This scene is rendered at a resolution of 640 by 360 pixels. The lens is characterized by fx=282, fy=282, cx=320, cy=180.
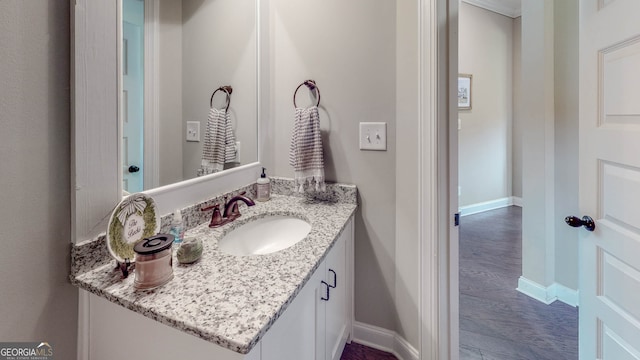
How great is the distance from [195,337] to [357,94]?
1.24 m

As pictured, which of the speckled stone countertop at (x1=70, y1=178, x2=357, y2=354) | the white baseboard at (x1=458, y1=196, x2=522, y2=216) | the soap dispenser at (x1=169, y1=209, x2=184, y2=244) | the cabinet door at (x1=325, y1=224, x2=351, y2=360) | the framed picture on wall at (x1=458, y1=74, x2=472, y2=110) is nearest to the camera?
the speckled stone countertop at (x1=70, y1=178, x2=357, y2=354)

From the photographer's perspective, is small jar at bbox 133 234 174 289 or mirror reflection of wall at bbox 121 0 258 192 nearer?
small jar at bbox 133 234 174 289

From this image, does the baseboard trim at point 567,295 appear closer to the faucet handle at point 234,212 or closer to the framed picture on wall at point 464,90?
the faucet handle at point 234,212

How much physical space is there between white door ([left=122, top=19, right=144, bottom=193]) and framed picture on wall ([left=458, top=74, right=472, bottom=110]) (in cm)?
389

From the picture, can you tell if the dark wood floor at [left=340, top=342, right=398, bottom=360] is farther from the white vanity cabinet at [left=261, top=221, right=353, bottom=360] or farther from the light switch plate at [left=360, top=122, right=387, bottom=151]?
the light switch plate at [left=360, top=122, right=387, bottom=151]

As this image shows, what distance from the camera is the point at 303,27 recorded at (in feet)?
5.04

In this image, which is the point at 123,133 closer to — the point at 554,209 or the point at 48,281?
the point at 48,281

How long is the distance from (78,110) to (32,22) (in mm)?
209

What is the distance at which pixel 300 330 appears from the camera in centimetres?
84

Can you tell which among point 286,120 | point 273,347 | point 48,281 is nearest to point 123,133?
point 48,281

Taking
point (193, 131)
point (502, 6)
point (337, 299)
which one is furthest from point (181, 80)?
point (502, 6)

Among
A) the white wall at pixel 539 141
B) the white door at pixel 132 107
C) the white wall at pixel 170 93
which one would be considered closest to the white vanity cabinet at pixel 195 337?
the white door at pixel 132 107

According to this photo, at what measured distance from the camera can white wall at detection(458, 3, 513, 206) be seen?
3.83m

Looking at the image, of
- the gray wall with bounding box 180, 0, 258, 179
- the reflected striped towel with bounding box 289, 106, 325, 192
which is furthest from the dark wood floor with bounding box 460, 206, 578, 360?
the gray wall with bounding box 180, 0, 258, 179
